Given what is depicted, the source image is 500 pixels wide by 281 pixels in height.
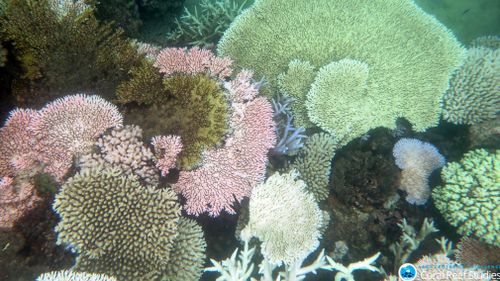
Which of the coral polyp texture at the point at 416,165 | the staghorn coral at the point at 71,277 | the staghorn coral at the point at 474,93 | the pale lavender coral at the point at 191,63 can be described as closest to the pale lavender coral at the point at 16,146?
the staghorn coral at the point at 71,277

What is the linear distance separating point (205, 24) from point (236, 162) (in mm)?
3388

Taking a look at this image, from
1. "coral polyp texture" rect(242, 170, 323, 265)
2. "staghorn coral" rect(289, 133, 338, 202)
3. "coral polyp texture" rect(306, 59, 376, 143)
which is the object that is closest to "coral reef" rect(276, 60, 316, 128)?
"coral polyp texture" rect(306, 59, 376, 143)

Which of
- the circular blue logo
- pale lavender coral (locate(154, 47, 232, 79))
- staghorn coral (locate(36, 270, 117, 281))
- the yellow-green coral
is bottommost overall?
the circular blue logo

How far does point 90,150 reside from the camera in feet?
8.89

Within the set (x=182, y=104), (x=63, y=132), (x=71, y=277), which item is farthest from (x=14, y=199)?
(x=182, y=104)

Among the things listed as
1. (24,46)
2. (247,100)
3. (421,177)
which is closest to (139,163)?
(247,100)

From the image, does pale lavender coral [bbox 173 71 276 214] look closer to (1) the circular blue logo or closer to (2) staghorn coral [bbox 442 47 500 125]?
(1) the circular blue logo

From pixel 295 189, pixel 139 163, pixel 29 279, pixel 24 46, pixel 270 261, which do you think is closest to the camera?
pixel 29 279

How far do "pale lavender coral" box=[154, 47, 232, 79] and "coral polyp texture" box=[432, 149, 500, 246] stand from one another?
3.13m

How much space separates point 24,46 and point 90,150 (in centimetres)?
122

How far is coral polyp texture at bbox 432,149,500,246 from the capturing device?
365cm

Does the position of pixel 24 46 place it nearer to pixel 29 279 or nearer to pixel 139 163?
pixel 139 163

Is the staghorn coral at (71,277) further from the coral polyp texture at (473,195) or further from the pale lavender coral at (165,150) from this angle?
the coral polyp texture at (473,195)

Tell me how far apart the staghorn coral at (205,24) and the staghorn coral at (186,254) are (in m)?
3.35
